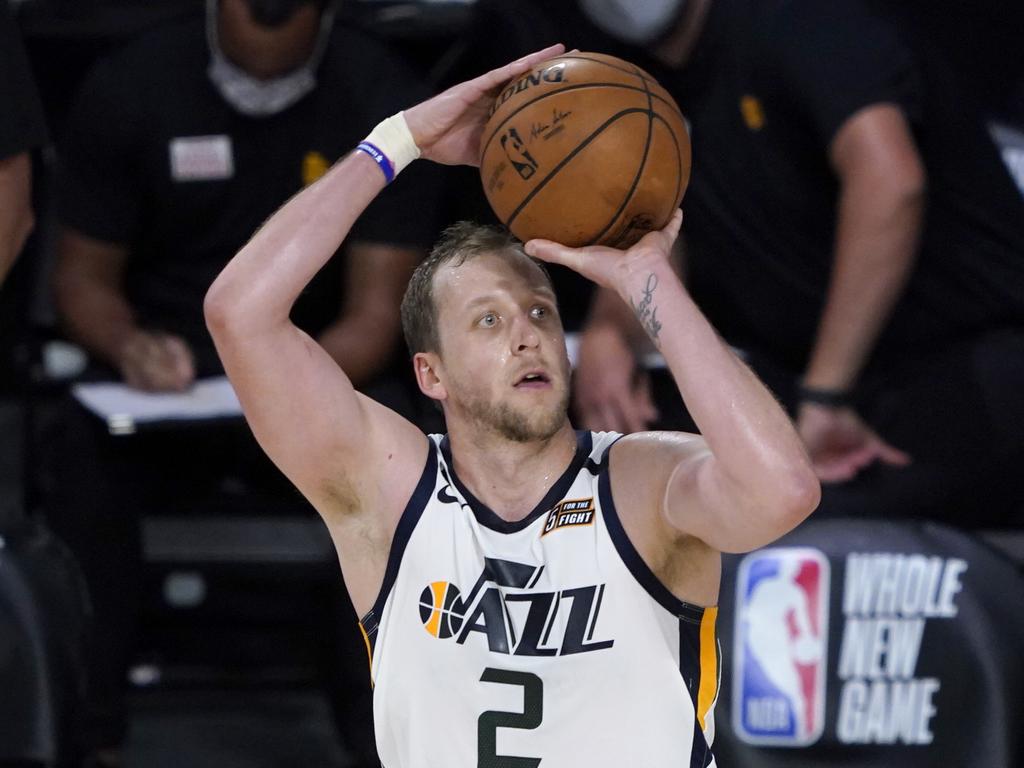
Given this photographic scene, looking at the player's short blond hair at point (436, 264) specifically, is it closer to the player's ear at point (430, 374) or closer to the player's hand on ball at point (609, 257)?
the player's ear at point (430, 374)

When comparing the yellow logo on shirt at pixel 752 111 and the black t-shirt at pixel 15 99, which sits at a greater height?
the black t-shirt at pixel 15 99

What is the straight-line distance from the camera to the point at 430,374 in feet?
10.1

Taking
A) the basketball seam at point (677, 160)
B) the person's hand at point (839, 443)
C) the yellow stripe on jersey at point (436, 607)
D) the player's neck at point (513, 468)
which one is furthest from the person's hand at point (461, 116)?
the person's hand at point (839, 443)

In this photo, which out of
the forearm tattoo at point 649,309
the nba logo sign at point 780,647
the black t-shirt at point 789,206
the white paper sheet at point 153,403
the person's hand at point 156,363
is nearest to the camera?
the forearm tattoo at point 649,309

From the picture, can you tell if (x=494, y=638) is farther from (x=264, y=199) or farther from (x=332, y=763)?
(x=264, y=199)

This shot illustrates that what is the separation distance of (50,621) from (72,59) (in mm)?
1877

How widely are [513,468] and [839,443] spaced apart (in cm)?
153

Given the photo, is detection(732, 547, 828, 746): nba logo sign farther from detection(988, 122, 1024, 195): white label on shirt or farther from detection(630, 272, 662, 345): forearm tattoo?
detection(988, 122, 1024, 195): white label on shirt

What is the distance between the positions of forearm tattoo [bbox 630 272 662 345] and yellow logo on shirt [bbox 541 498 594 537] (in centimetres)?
38

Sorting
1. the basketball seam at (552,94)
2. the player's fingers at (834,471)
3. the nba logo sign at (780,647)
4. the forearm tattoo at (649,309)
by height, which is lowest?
the nba logo sign at (780,647)

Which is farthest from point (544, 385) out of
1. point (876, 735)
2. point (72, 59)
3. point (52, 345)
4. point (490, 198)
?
point (72, 59)

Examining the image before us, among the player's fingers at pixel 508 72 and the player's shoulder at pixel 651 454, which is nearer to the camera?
the player's shoulder at pixel 651 454

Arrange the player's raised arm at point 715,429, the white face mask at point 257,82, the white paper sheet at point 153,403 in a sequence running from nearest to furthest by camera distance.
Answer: the player's raised arm at point 715,429, the white paper sheet at point 153,403, the white face mask at point 257,82

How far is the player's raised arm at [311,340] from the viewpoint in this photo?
9.17ft
